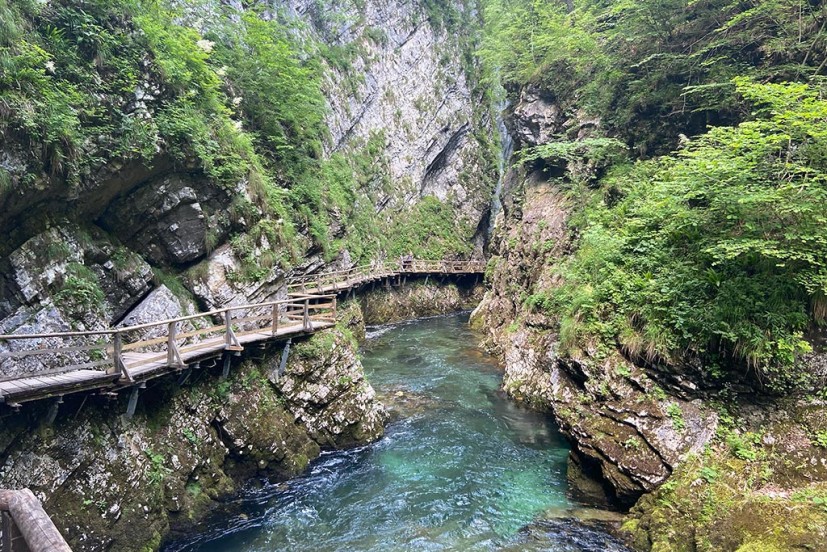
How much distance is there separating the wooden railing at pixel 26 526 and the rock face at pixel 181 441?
5.15 metres

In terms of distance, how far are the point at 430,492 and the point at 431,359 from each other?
9300mm

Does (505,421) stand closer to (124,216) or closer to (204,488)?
(204,488)

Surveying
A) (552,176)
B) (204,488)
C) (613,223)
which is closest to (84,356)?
(204,488)

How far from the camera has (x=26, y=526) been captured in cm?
226

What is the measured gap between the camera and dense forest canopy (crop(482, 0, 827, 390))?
310 inches

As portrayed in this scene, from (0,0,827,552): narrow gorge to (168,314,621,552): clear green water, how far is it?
78 millimetres

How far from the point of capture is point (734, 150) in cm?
889

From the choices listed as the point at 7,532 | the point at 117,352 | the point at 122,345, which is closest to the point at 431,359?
the point at 122,345

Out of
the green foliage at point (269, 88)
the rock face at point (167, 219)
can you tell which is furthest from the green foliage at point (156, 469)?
the green foliage at point (269, 88)

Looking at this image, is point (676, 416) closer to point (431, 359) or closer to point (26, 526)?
point (26, 526)

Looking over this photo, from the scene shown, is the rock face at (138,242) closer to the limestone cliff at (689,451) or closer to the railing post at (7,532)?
the railing post at (7,532)

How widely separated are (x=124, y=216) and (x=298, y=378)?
554 centimetres

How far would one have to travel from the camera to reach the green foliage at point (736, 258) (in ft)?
25.4

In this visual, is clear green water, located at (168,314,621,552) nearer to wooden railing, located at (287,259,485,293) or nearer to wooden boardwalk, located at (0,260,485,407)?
wooden boardwalk, located at (0,260,485,407)
